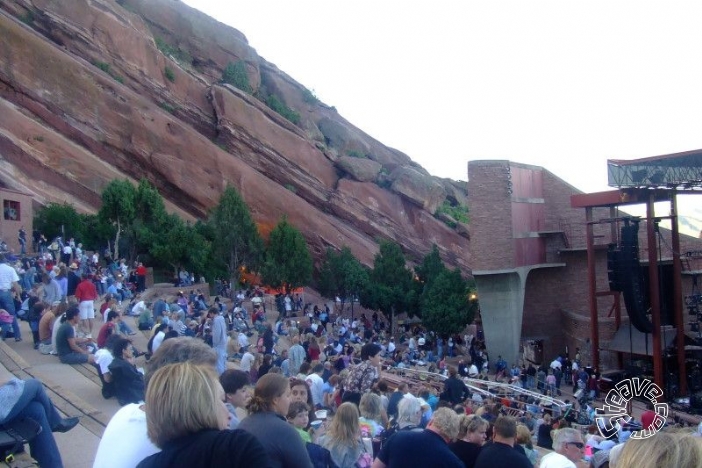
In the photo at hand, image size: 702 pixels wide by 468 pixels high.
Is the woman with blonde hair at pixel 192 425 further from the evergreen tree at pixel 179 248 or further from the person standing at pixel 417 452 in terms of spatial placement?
the evergreen tree at pixel 179 248

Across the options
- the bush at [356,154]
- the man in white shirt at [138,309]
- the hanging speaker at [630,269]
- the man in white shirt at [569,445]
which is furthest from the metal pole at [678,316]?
the bush at [356,154]

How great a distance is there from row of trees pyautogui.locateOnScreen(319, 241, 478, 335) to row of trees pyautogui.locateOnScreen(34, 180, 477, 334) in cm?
5

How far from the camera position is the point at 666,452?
229cm

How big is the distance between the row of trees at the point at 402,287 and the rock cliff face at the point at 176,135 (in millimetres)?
4257

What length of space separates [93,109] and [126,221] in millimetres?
11689

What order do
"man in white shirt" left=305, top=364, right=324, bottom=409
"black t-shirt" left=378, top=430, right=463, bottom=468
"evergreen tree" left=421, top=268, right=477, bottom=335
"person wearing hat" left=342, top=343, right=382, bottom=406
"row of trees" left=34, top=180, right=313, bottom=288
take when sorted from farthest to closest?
"row of trees" left=34, top=180, right=313, bottom=288 < "evergreen tree" left=421, top=268, right=477, bottom=335 < "man in white shirt" left=305, top=364, right=324, bottom=409 < "person wearing hat" left=342, top=343, right=382, bottom=406 < "black t-shirt" left=378, top=430, right=463, bottom=468

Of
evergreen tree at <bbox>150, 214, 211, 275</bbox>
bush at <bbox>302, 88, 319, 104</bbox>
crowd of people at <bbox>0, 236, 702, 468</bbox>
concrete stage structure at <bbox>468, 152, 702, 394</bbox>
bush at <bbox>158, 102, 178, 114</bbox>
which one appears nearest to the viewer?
crowd of people at <bbox>0, 236, 702, 468</bbox>

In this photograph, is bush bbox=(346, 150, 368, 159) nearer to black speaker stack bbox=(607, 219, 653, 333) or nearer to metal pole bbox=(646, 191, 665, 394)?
metal pole bbox=(646, 191, 665, 394)

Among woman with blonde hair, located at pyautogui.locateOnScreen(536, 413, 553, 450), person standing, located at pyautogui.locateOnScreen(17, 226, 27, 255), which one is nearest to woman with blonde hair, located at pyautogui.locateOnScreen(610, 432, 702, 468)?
woman with blonde hair, located at pyautogui.locateOnScreen(536, 413, 553, 450)

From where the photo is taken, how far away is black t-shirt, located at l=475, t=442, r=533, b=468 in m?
4.70

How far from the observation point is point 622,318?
3108cm

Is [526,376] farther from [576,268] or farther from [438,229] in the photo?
[438,229]

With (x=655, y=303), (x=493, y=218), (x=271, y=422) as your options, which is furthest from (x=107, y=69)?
(x=271, y=422)

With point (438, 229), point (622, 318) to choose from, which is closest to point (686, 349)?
point (622, 318)
